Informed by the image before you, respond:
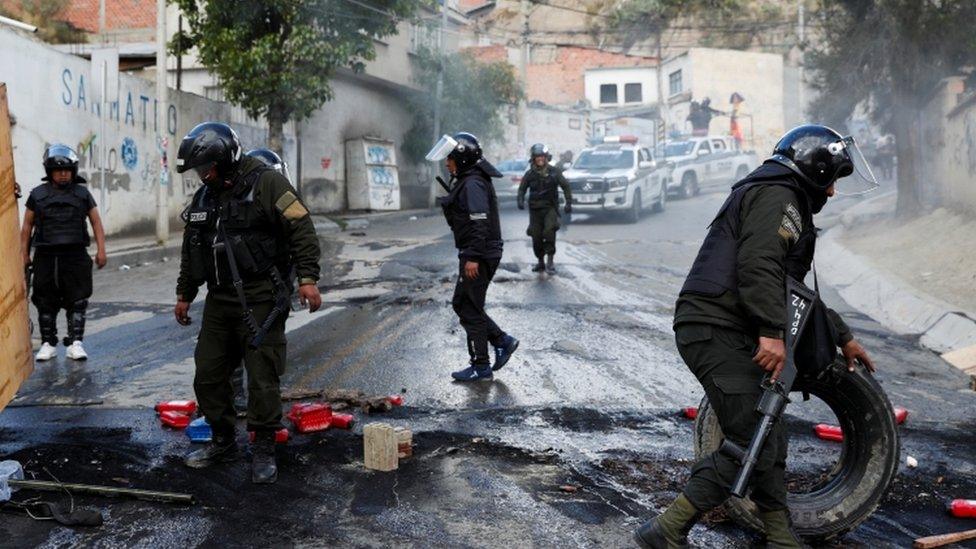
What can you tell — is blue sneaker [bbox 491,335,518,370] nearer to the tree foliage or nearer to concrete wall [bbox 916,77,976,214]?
concrete wall [bbox 916,77,976,214]

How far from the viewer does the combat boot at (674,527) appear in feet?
12.8

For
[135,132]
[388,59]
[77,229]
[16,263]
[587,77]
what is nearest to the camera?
[16,263]

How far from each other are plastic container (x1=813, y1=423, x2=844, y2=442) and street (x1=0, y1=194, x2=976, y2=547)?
0.21ft

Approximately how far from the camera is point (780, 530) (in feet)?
13.1

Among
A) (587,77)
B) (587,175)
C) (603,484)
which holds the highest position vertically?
(587,77)

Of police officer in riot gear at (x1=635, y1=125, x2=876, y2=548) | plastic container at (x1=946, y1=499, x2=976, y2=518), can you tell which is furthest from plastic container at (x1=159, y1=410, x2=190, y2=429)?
plastic container at (x1=946, y1=499, x2=976, y2=518)

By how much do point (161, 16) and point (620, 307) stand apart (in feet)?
33.9

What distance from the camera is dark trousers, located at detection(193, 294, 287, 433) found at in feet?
17.2

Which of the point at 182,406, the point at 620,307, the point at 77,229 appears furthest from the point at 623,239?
the point at 182,406

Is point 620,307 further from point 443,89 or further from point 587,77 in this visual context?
point 587,77

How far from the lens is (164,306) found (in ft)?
37.9

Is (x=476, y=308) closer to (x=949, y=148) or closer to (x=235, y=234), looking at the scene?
(x=235, y=234)

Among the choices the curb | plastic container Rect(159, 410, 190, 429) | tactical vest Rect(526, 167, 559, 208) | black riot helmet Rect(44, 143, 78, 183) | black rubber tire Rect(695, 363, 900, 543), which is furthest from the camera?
tactical vest Rect(526, 167, 559, 208)

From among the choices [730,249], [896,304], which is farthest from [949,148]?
[730,249]
